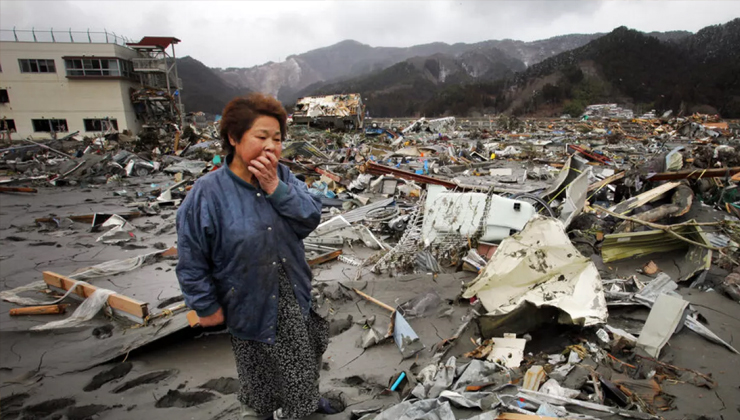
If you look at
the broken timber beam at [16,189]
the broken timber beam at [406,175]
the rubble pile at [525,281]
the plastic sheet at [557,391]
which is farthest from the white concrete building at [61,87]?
the plastic sheet at [557,391]

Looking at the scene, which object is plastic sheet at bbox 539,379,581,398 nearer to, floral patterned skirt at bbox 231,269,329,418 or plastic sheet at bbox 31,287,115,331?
floral patterned skirt at bbox 231,269,329,418

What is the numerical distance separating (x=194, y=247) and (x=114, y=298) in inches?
107

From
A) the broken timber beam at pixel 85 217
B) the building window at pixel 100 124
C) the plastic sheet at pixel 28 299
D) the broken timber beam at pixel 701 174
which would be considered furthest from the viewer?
the building window at pixel 100 124

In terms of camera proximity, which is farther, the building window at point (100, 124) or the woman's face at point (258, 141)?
the building window at point (100, 124)

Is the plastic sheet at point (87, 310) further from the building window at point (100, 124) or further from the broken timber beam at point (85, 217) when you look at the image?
the building window at point (100, 124)

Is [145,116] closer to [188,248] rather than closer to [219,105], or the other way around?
Result: [219,105]

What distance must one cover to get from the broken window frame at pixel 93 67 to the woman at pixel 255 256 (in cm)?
2913

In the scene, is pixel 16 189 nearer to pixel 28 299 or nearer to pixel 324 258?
pixel 28 299

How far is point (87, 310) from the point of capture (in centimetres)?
363

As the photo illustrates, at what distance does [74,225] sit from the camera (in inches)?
277

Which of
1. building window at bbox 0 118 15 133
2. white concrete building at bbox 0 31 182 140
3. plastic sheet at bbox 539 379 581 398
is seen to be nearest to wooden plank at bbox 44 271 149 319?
plastic sheet at bbox 539 379 581 398

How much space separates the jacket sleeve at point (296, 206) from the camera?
1.65 m

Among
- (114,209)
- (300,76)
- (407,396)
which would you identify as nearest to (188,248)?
(407,396)

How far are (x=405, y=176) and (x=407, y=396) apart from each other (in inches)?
255
